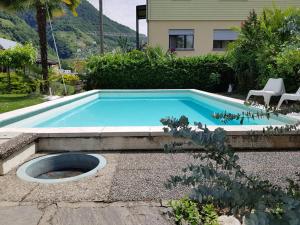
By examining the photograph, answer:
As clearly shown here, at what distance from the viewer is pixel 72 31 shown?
101000 mm

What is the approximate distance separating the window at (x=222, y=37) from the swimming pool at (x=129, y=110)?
31.6 feet

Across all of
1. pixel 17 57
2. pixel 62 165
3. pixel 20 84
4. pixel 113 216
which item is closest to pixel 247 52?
pixel 62 165

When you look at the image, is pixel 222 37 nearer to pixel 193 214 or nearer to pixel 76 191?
pixel 76 191

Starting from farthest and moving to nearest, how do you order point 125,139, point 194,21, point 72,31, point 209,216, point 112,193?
1. point 72,31
2. point 194,21
3. point 125,139
4. point 112,193
5. point 209,216

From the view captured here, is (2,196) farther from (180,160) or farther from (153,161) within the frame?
(180,160)

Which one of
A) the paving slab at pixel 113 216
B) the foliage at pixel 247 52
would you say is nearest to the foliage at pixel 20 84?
the foliage at pixel 247 52

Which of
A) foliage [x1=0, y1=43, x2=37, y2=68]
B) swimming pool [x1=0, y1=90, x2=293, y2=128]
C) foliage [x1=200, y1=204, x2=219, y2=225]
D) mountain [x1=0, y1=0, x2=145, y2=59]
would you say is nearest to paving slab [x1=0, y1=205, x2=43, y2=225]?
foliage [x1=200, y1=204, x2=219, y2=225]

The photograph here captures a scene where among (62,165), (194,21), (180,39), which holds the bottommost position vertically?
(62,165)

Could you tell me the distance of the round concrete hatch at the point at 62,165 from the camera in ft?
14.8

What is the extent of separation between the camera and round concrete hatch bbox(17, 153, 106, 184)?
4.51m

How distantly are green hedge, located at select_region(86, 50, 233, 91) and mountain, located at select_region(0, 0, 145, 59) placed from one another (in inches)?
2411

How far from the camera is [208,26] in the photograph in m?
24.1

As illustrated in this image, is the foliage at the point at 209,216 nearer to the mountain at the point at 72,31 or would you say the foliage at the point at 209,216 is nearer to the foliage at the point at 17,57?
the foliage at the point at 17,57

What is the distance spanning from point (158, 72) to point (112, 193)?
15.7 metres
